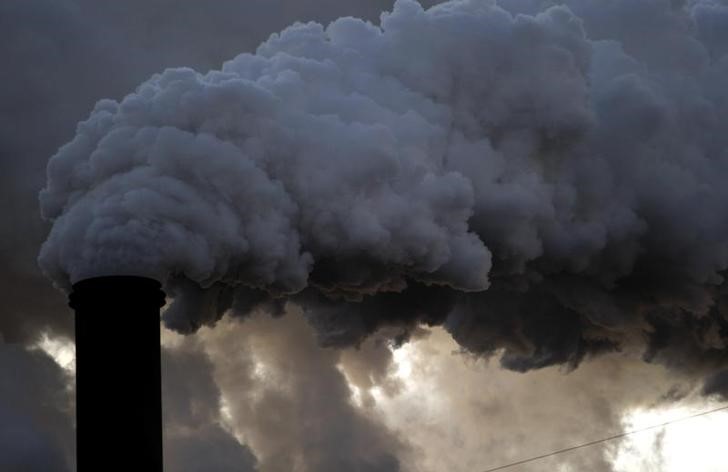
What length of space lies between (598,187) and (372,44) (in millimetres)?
7424

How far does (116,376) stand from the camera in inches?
1056

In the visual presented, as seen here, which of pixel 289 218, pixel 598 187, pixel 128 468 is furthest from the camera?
pixel 598 187

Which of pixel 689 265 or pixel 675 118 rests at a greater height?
pixel 675 118

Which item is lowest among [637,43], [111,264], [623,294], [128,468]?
[128,468]

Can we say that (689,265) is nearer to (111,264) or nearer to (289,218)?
(289,218)

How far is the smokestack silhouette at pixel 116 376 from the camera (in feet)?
87.6

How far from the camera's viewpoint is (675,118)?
4056 cm

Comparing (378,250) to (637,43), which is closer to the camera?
(378,250)

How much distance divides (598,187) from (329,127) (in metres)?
9.03

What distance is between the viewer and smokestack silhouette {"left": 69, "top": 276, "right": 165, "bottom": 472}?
26.7 m

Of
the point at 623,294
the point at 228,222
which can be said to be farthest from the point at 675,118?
the point at 228,222

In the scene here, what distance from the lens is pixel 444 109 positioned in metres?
35.4

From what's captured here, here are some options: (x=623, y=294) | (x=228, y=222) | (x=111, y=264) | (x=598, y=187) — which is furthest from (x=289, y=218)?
(x=623, y=294)

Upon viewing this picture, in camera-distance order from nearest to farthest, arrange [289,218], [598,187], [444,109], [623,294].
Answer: [289,218] < [444,109] < [598,187] < [623,294]
